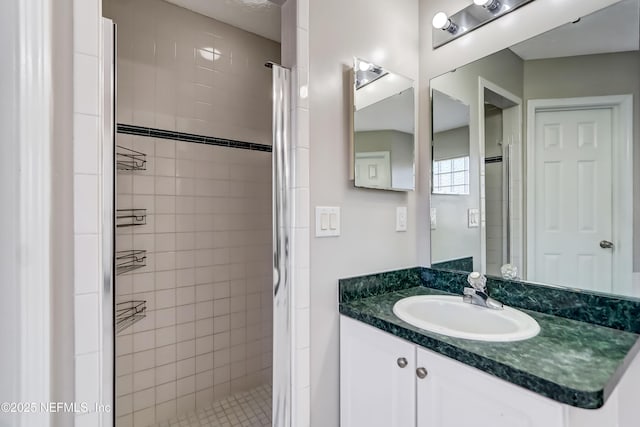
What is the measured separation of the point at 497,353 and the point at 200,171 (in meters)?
1.81

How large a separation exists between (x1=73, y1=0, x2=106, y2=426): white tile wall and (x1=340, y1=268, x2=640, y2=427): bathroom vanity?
84 cm

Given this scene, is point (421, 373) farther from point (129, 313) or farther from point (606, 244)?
point (129, 313)

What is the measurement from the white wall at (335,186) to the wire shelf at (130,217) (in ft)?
3.67

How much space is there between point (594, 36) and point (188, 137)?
1998 millimetres

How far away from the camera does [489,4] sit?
4.25 feet

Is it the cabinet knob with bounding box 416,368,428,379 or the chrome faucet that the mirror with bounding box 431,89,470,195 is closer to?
the chrome faucet

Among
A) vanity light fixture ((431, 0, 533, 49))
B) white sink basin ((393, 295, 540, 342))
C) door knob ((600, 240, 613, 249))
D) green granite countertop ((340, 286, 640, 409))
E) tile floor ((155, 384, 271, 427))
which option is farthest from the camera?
tile floor ((155, 384, 271, 427))

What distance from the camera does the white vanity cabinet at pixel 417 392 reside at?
29.0 inches

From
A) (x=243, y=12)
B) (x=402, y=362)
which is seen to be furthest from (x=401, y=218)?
(x=243, y=12)

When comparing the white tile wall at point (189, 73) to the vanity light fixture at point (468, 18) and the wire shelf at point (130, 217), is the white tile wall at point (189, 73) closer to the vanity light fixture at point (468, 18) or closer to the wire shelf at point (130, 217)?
the wire shelf at point (130, 217)

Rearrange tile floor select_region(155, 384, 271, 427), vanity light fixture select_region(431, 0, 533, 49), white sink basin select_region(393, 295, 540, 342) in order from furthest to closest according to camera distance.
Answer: tile floor select_region(155, 384, 271, 427) < vanity light fixture select_region(431, 0, 533, 49) < white sink basin select_region(393, 295, 540, 342)

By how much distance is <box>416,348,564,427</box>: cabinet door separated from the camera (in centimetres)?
70

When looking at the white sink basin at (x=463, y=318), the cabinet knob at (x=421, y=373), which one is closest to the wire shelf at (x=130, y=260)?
the white sink basin at (x=463, y=318)

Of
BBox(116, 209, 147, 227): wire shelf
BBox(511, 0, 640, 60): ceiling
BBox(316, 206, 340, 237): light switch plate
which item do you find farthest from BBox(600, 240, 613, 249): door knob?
BBox(116, 209, 147, 227): wire shelf
